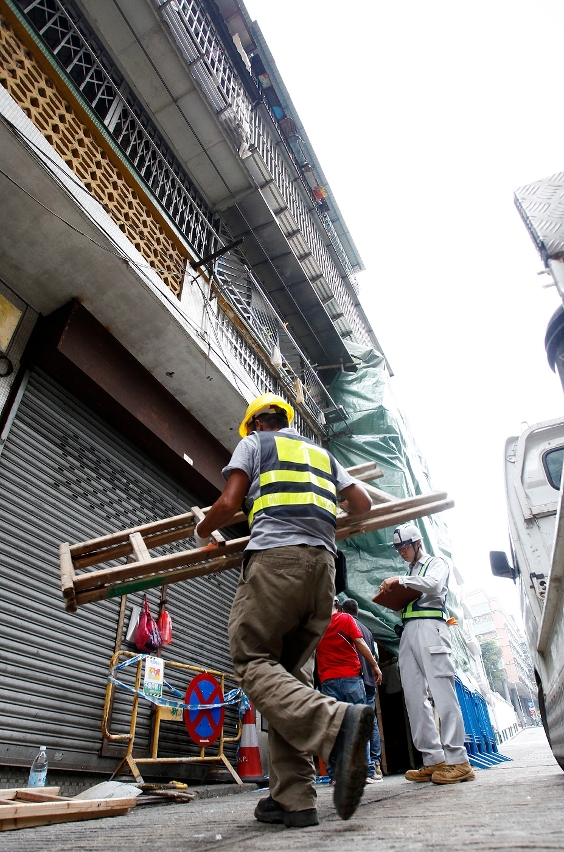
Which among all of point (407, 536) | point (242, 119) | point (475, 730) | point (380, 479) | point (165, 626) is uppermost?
point (242, 119)

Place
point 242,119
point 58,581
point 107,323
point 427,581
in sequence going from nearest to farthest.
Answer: point 427,581 < point 58,581 < point 107,323 < point 242,119

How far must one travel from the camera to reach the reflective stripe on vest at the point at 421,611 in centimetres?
400

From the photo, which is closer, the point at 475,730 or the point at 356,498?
the point at 356,498

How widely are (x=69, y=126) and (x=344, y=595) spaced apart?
724cm

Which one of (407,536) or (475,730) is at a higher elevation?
(407,536)

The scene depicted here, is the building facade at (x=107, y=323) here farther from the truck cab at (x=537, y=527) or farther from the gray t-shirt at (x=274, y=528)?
the truck cab at (x=537, y=527)

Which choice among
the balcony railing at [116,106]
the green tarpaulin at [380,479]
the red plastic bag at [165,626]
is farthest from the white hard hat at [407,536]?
the balcony railing at [116,106]

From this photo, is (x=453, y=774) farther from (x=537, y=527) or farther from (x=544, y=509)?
(x=544, y=509)

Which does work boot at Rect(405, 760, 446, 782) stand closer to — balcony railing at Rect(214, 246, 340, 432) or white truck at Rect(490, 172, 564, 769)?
white truck at Rect(490, 172, 564, 769)

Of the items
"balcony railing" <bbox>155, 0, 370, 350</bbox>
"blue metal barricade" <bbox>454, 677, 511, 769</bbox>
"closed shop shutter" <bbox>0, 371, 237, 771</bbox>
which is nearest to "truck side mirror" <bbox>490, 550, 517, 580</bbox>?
"blue metal barricade" <bbox>454, 677, 511, 769</bbox>

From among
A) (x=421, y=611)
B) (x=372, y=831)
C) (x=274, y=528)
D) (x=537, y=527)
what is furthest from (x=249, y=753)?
(x=372, y=831)

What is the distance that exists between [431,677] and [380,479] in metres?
5.20

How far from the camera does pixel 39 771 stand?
377 centimetres

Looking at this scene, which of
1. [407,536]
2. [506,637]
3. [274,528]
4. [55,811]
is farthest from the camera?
[506,637]
